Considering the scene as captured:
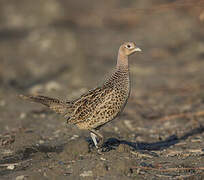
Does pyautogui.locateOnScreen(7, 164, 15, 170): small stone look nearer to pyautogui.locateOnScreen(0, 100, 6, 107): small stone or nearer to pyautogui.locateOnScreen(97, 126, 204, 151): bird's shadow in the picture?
pyautogui.locateOnScreen(97, 126, 204, 151): bird's shadow

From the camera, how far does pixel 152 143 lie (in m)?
8.12

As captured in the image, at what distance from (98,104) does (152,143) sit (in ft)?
5.90

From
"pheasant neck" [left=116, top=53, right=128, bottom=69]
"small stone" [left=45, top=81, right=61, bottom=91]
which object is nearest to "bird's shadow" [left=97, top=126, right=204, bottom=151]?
"pheasant neck" [left=116, top=53, right=128, bottom=69]

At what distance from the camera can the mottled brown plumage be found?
6.75 metres

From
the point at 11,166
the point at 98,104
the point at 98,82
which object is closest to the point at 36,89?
the point at 98,82

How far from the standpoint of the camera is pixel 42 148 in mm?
7555

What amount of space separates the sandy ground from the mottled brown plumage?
359mm

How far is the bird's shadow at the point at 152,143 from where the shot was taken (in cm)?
722

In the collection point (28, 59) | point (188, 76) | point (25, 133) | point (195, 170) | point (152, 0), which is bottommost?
point (195, 170)

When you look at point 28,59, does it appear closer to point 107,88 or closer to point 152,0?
point 107,88

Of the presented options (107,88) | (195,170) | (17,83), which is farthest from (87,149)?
(17,83)

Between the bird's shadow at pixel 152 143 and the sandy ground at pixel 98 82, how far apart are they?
0.02 m

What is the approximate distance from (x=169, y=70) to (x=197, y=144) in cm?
695

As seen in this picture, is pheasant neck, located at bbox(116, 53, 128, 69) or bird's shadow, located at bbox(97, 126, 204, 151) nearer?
bird's shadow, located at bbox(97, 126, 204, 151)
